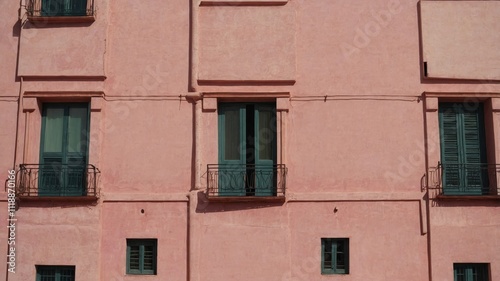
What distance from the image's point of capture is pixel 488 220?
16297 mm

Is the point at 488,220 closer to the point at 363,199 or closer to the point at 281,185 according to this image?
the point at 363,199

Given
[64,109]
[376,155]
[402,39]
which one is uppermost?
[402,39]

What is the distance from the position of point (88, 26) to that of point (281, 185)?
18.7 ft

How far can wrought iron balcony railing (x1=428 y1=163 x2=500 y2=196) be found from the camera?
651 inches

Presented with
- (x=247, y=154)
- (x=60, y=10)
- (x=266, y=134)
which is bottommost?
(x=247, y=154)

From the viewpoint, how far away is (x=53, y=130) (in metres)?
17.3

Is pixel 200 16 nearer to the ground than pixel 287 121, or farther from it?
farther from it

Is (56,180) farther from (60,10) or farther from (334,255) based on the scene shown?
(334,255)

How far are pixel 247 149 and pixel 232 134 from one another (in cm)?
48

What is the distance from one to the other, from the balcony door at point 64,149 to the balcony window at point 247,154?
9.73 ft

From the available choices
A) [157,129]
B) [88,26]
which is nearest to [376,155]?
[157,129]

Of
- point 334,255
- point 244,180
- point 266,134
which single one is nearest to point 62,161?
point 244,180

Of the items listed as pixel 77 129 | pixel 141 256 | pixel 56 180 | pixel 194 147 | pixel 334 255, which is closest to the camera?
pixel 334 255

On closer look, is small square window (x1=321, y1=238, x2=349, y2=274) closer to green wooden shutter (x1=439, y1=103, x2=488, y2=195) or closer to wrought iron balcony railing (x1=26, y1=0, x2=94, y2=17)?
green wooden shutter (x1=439, y1=103, x2=488, y2=195)
